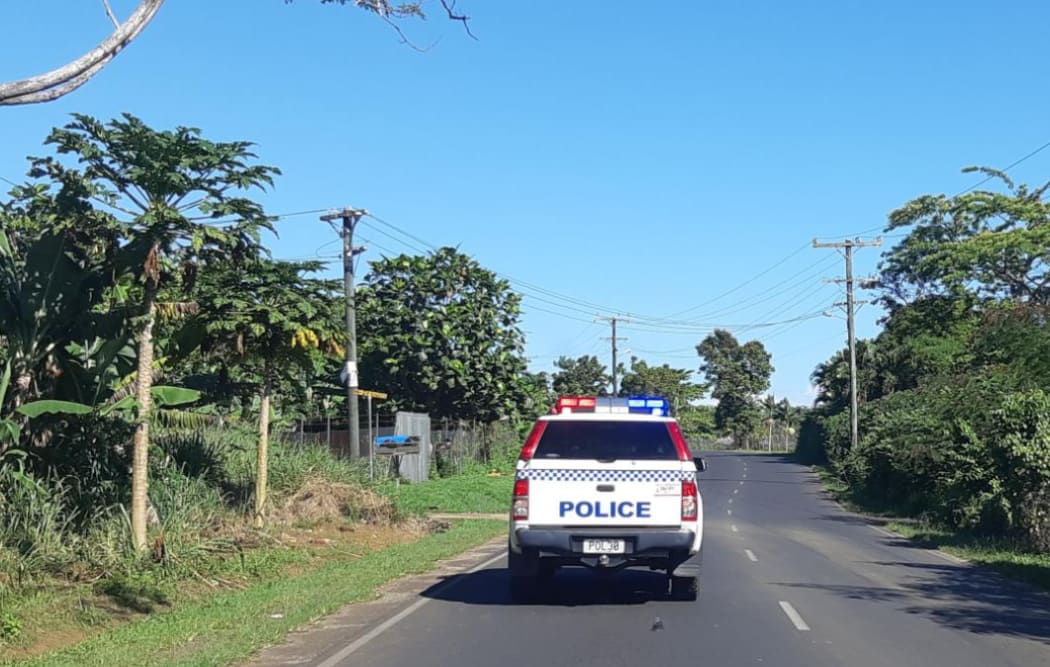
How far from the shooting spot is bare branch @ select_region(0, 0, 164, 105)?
802 centimetres

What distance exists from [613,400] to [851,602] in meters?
3.77

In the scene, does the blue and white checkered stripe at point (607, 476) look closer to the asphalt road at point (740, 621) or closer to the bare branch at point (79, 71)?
the asphalt road at point (740, 621)

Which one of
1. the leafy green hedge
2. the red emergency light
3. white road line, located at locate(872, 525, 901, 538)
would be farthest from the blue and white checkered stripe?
white road line, located at locate(872, 525, 901, 538)

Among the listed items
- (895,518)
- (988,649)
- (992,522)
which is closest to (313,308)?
(988,649)

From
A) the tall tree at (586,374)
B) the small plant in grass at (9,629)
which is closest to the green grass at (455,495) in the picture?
the small plant in grass at (9,629)

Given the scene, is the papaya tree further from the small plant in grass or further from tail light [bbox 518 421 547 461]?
the small plant in grass

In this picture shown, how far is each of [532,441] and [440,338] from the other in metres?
28.1

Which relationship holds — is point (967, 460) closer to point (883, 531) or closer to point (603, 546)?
point (883, 531)

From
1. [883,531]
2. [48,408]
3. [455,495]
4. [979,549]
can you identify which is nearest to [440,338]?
[455,495]

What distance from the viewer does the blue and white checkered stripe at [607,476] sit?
40.1 feet

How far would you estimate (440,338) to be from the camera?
40.5m

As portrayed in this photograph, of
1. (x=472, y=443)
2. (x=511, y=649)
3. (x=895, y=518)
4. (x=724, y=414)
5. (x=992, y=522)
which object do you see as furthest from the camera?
(x=724, y=414)

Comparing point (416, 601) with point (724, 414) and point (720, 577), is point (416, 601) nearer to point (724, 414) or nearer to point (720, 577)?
point (720, 577)

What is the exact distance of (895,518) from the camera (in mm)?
35031
